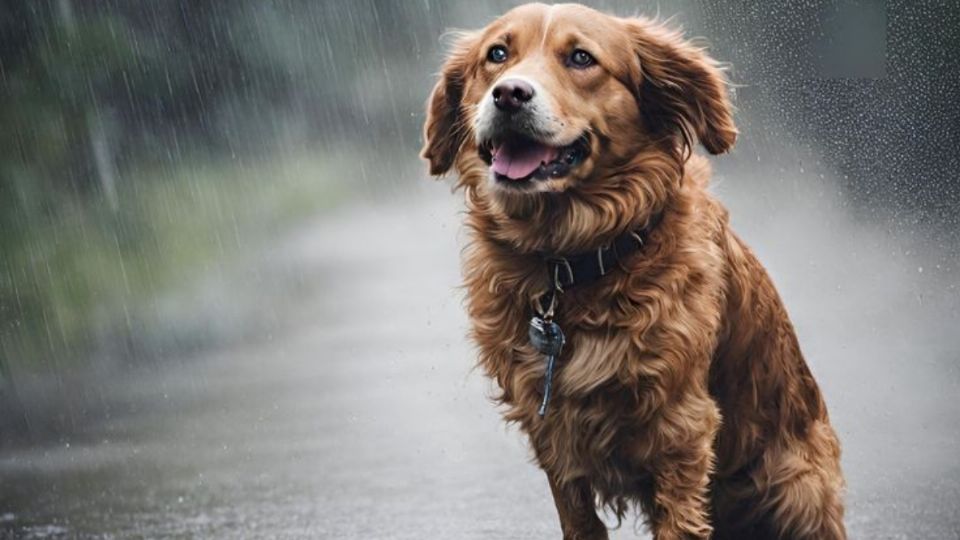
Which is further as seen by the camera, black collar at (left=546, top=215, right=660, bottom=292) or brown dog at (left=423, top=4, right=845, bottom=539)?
black collar at (left=546, top=215, right=660, bottom=292)

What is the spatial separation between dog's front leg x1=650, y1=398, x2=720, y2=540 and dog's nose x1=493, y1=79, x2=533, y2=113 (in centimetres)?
113

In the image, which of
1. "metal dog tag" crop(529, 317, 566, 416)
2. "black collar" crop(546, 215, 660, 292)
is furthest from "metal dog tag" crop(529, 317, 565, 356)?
"black collar" crop(546, 215, 660, 292)

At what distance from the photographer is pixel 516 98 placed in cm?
418

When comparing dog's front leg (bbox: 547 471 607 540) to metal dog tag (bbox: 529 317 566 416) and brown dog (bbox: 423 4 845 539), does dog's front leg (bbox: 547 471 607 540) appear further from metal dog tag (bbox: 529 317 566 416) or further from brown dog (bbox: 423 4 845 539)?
metal dog tag (bbox: 529 317 566 416)

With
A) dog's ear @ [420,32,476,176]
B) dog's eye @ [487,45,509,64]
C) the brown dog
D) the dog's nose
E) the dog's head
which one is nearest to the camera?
the dog's nose

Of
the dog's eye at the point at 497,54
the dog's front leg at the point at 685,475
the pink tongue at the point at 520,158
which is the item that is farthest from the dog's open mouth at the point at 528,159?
the dog's front leg at the point at 685,475

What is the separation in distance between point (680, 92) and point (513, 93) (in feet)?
2.43

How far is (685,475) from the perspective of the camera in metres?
4.50

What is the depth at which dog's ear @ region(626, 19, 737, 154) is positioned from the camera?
4613 millimetres

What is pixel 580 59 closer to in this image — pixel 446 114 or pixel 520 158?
pixel 520 158

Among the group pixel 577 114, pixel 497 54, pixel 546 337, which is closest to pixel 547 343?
pixel 546 337

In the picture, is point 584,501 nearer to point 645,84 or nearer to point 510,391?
point 510,391

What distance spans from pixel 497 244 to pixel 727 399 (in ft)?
3.25

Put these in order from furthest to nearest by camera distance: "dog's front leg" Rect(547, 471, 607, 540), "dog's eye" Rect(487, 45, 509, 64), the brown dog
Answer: "dog's front leg" Rect(547, 471, 607, 540) → "dog's eye" Rect(487, 45, 509, 64) → the brown dog
